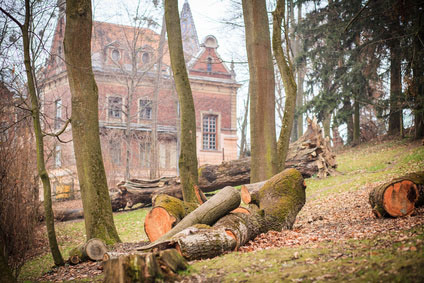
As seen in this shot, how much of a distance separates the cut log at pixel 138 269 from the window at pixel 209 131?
112ft

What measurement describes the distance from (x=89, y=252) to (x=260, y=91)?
5.97 meters

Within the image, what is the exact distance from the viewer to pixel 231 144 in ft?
130

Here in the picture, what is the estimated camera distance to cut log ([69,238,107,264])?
7.11m

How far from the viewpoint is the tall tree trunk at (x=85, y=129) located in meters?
8.34

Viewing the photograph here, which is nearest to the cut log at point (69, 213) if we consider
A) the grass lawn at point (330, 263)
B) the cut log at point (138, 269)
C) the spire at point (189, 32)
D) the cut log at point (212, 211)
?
the grass lawn at point (330, 263)

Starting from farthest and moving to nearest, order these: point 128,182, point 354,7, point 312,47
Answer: point 312,47
point 354,7
point 128,182

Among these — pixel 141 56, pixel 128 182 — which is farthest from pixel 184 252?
pixel 141 56

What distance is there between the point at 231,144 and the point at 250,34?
2898 centimetres

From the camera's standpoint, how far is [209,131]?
39281mm

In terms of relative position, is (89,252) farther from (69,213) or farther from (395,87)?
(395,87)

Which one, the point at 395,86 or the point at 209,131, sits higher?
the point at 395,86

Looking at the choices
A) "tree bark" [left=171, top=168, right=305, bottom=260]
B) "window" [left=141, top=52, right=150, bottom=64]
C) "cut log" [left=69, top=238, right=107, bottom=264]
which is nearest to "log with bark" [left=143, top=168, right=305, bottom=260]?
"tree bark" [left=171, top=168, right=305, bottom=260]

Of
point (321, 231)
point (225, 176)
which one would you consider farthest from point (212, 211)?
point (225, 176)

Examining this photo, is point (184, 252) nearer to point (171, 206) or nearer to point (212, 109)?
point (171, 206)
